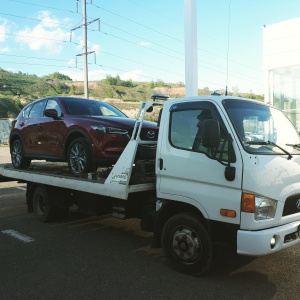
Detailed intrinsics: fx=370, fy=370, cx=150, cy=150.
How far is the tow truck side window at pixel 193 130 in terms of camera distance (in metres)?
3.88

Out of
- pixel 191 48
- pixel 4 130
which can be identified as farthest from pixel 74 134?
pixel 4 130

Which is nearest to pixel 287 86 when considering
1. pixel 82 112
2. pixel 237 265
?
pixel 82 112

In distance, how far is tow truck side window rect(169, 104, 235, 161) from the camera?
153 inches

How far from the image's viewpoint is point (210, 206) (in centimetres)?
394

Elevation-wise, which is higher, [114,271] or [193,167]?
[193,167]

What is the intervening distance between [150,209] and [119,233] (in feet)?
5.10

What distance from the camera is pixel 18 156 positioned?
7.91 m

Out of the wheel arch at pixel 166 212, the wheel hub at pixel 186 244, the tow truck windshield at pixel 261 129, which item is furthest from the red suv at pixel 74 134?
the tow truck windshield at pixel 261 129

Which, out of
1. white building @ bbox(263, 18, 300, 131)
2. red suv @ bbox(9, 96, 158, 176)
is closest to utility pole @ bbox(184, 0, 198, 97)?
red suv @ bbox(9, 96, 158, 176)

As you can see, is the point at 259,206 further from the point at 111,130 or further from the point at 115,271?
the point at 111,130

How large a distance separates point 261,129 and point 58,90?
121 meters

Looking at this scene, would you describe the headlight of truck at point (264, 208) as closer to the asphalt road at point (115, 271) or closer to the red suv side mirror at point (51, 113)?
the asphalt road at point (115, 271)

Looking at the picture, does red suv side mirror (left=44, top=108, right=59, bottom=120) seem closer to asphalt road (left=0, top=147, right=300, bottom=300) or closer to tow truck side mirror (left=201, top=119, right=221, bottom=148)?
asphalt road (left=0, top=147, right=300, bottom=300)

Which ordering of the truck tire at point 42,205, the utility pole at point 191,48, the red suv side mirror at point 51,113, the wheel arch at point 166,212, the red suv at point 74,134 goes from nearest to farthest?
the wheel arch at point 166,212
the red suv at point 74,134
the red suv side mirror at point 51,113
the truck tire at point 42,205
the utility pole at point 191,48
